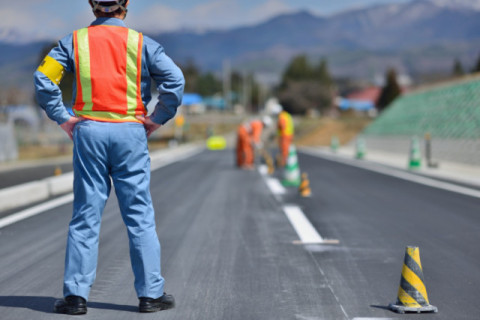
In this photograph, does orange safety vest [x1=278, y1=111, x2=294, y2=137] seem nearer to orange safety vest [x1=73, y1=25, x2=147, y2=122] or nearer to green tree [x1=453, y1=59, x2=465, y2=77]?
orange safety vest [x1=73, y1=25, x2=147, y2=122]

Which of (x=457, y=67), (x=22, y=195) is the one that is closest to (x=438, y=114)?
(x=22, y=195)

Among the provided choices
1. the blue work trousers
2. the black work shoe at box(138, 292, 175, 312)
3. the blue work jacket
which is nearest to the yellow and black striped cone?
the black work shoe at box(138, 292, 175, 312)

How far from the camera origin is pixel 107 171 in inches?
162

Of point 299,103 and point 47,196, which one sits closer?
point 47,196

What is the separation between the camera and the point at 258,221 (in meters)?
8.20

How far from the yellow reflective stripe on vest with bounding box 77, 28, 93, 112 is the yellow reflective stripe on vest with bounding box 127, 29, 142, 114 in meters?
0.25

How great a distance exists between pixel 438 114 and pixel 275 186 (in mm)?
16543

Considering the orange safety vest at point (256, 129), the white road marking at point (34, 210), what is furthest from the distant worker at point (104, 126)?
the orange safety vest at point (256, 129)

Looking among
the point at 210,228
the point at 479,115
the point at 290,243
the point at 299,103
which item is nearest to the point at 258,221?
the point at 210,228

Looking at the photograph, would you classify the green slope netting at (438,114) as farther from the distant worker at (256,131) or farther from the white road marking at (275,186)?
the white road marking at (275,186)

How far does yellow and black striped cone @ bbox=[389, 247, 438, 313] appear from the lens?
408 centimetres

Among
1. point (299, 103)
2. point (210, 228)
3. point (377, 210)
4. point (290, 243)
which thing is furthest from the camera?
point (299, 103)

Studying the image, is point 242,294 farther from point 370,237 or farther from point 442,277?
point 370,237

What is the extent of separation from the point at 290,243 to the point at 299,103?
11200cm
